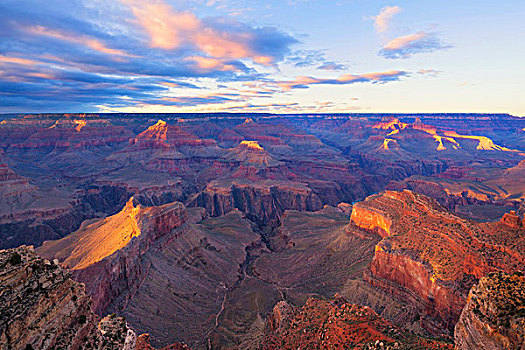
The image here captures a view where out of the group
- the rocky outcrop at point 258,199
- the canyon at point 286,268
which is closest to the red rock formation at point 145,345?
the canyon at point 286,268

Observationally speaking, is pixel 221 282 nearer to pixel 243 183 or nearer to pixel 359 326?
pixel 359 326

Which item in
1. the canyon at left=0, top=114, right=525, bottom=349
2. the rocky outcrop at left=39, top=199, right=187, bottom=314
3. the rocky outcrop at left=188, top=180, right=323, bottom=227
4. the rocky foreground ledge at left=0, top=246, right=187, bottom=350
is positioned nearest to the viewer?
the rocky foreground ledge at left=0, top=246, right=187, bottom=350

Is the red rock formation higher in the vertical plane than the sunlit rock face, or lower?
lower

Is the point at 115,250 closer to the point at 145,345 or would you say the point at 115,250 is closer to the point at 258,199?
the point at 145,345

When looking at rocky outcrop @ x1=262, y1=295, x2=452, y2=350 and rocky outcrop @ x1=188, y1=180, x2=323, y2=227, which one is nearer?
rocky outcrop @ x1=262, y1=295, x2=452, y2=350

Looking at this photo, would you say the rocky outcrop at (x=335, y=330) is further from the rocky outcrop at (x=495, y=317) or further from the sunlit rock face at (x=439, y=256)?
the sunlit rock face at (x=439, y=256)

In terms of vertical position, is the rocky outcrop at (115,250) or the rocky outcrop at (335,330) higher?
the rocky outcrop at (335,330)

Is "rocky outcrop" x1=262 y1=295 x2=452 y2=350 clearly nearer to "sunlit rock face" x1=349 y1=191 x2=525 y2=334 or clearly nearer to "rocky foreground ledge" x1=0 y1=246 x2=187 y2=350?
"sunlit rock face" x1=349 y1=191 x2=525 y2=334

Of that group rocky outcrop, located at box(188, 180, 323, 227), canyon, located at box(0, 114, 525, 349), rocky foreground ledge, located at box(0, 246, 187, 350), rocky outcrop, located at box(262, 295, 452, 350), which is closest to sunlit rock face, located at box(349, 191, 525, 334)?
canyon, located at box(0, 114, 525, 349)
